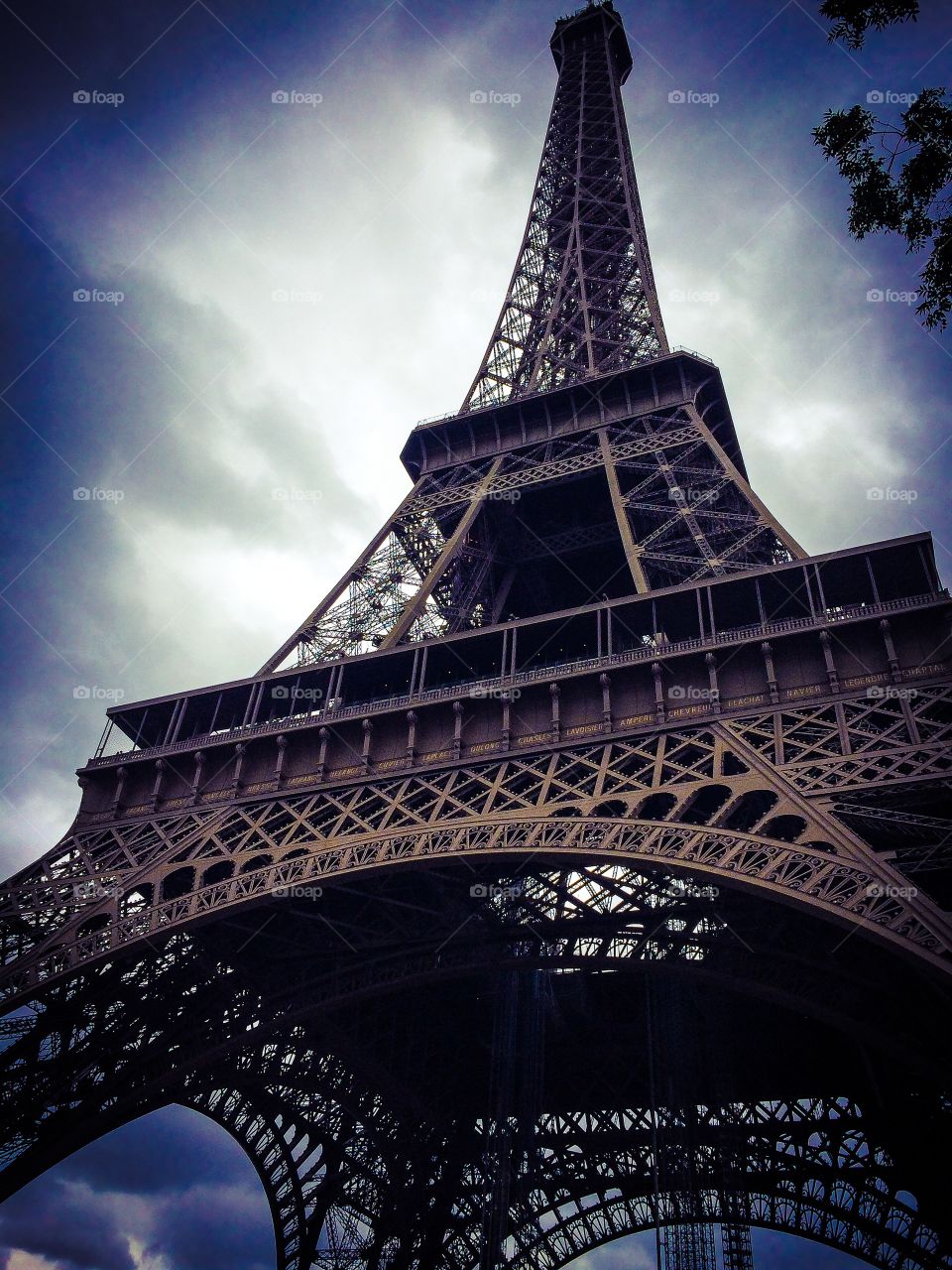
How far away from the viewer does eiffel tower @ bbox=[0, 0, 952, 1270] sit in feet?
54.0

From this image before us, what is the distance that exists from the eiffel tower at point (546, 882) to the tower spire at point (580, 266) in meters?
1.49

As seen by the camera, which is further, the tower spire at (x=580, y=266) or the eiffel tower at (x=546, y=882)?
the tower spire at (x=580, y=266)

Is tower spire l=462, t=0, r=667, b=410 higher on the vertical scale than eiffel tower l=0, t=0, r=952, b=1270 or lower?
higher

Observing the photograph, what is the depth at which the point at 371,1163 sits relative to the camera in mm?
31031

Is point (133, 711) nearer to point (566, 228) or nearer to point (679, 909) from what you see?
point (679, 909)

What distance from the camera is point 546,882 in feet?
65.3

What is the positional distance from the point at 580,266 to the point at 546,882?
27964 mm

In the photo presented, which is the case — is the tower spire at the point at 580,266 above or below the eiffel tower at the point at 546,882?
above

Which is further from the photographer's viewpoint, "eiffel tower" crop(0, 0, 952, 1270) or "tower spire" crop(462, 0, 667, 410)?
"tower spire" crop(462, 0, 667, 410)

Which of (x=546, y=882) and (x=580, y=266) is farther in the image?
(x=580, y=266)

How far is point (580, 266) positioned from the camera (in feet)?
131

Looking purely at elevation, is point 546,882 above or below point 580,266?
below

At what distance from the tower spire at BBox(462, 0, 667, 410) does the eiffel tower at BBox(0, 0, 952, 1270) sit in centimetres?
149

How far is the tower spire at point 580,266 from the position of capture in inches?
1428
